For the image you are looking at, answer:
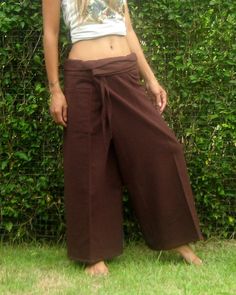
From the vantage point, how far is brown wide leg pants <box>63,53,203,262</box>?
3758mm

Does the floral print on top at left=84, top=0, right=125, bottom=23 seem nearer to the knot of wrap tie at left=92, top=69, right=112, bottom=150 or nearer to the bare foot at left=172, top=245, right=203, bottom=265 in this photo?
the knot of wrap tie at left=92, top=69, right=112, bottom=150

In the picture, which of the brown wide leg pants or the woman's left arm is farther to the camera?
the woman's left arm

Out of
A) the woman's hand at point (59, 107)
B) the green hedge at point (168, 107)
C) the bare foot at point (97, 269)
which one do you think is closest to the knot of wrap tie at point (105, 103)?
the woman's hand at point (59, 107)

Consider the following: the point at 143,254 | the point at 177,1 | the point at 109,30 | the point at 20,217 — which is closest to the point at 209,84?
the point at 177,1

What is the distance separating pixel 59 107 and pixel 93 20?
551mm

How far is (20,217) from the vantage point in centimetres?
448

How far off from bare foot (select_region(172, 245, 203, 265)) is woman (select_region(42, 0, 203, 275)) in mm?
68

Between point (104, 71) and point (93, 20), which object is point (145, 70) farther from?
point (93, 20)

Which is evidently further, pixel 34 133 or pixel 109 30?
pixel 34 133

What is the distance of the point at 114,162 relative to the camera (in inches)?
155

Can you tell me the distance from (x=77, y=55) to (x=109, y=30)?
0.80 ft

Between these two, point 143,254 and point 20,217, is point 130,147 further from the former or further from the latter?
point 20,217

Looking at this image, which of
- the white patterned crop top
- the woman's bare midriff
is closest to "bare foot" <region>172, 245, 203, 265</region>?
the woman's bare midriff

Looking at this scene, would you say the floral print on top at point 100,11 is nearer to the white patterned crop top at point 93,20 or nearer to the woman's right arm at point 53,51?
the white patterned crop top at point 93,20
